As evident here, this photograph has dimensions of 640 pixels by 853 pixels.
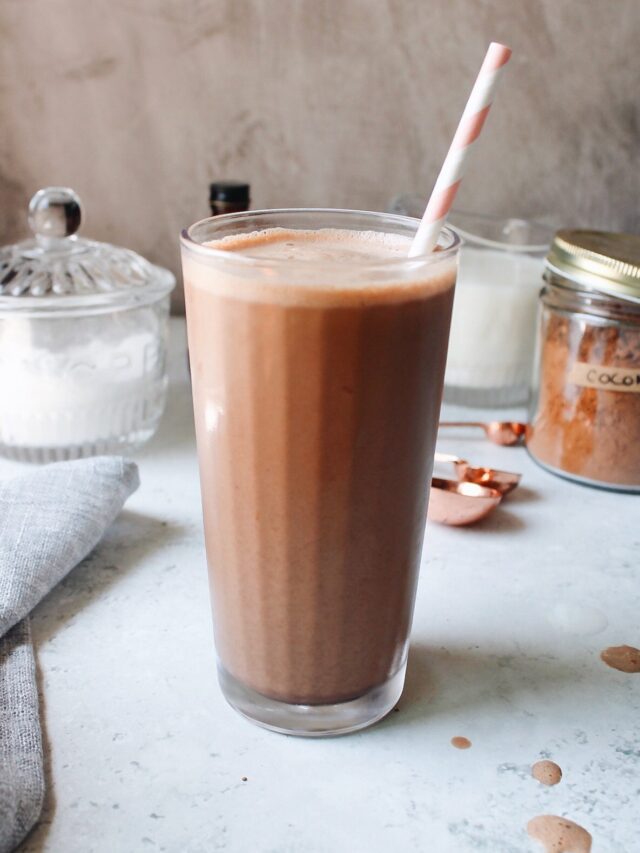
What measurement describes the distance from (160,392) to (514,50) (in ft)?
2.20

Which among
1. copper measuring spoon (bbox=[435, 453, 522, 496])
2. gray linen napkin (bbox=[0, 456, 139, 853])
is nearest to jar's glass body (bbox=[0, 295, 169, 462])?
gray linen napkin (bbox=[0, 456, 139, 853])

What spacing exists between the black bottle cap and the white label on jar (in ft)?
1.38

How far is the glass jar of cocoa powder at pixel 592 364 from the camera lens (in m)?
0.90

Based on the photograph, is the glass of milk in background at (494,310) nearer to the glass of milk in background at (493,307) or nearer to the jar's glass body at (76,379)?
the glass of milk in background at (493,307)

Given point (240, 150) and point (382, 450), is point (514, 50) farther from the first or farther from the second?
point (382, 450)

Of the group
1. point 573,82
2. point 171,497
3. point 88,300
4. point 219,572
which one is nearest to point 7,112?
point 88,300

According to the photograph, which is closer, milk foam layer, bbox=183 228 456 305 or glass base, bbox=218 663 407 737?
milk foam layer, bbox=183 228 456 305

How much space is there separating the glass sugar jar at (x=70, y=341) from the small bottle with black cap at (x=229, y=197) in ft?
0.40

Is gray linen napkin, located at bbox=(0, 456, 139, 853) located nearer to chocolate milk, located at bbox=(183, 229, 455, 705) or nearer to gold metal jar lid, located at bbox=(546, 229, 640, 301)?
chocolate milk, located at bbox=(183, 229, 455, 705)

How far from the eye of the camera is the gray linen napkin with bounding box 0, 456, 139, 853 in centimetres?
50

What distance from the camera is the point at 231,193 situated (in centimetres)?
104

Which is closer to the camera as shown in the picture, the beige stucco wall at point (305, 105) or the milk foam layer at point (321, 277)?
the milk foam layer at point (321, 277)

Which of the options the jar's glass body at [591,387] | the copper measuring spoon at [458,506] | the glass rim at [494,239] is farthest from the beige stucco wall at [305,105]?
the copper measuring spoon at [458,506]

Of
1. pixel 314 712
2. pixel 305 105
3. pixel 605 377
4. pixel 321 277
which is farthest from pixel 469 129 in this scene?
pixel 305 105
